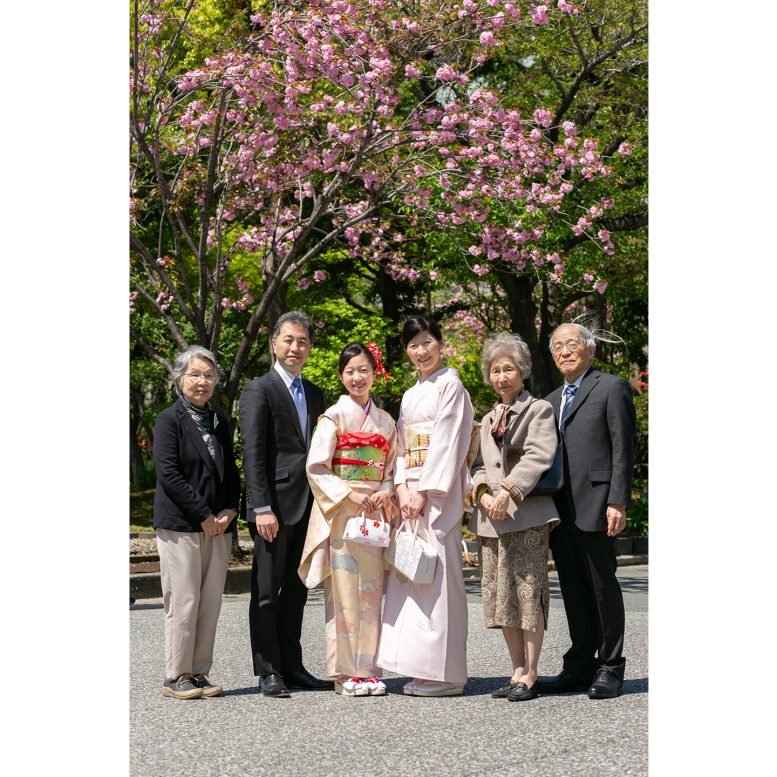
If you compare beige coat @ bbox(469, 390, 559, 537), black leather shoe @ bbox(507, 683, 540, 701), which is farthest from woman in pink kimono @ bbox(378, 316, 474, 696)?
black leather shoe @ bbox(507, 683, 540, 701)

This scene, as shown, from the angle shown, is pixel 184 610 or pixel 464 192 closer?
pixel 184 610

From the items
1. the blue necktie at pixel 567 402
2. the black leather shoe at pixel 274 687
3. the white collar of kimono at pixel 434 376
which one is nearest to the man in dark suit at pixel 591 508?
the blue necktie at pixel 567 402

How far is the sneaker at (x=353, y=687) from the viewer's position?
5.34m

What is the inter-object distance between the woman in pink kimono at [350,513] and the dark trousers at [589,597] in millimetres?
956

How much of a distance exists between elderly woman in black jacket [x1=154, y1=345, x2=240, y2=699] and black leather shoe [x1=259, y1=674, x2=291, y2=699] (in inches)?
9.3

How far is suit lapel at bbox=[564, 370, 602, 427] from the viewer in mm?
5551

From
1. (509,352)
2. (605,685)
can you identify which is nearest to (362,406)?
(509,352)

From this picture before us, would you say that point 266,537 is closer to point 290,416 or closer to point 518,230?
point 290,416

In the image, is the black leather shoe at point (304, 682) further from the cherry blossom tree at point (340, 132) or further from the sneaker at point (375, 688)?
the cherry blossom tree at point (340, 132)

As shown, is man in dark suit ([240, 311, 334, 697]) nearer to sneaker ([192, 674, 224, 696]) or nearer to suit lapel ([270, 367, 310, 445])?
suit lapel ([270, 367, 310, 445])

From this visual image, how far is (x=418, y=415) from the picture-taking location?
5.55 m

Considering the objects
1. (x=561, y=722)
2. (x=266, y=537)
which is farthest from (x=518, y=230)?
(x=561, y=722)

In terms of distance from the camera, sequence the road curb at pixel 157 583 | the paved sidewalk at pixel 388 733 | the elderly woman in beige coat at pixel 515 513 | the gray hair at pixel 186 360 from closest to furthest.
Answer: the paved sidewalk at pixel 388 733, the elderly woman in beige coat at pixel 515 513, the gray hair at pixel 186 360, the road curb at pixel 157 583

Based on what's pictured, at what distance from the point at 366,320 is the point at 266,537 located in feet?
43.2
